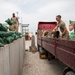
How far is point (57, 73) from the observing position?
912cm

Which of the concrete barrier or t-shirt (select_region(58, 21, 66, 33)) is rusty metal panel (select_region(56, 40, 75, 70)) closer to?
the concrete barrier

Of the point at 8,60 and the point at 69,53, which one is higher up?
the point at 69,53

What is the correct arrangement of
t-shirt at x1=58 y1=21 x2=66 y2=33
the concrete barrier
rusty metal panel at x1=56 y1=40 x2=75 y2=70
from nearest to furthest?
the concrete barrier, rusty metal panel at x1=56 y1=40 x2=75 y2=70, t-shirt at x1=58 y1=21 x2=66 y2=33

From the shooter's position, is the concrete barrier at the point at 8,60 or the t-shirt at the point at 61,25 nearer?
the concrete barrier at the point at 8,60

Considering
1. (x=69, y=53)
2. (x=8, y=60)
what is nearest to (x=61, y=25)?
(x=69, y=53)

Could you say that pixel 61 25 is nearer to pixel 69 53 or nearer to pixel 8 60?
pixel 69 53

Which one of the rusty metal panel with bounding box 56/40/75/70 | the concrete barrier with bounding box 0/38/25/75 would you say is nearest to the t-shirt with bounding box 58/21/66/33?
the concrete barrier with bounding box 0/38/25/75

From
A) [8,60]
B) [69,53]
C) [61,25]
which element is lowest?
[8,60]

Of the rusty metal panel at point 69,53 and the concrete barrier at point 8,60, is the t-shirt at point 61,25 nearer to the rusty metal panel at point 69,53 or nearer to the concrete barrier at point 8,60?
the concrete barrier at point 8,60

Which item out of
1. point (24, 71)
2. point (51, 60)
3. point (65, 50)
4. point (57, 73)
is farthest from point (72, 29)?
point (51, 60)

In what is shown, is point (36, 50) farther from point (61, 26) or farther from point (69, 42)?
point (69, 42)

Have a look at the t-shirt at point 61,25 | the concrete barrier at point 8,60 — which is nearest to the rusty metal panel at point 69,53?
the concrete barrier at point 8,60

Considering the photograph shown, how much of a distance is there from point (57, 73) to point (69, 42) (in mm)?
4648

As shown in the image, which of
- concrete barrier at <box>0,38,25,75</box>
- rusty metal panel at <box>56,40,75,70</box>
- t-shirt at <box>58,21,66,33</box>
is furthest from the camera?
t-shirt at <box>58,21,66,33</box>
